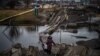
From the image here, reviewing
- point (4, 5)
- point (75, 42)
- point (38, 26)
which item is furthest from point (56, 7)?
point (4, 5)

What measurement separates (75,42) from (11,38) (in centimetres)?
98

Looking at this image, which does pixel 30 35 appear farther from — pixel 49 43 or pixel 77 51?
pixel 77 51

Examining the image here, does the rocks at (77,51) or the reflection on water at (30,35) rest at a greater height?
the reflection on water at (30,35)

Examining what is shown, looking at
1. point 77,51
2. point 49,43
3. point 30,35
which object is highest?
point 30,35

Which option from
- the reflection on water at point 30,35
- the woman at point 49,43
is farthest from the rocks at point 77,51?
the woman at point 49,43

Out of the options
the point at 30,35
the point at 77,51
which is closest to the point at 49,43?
the point at 30,35

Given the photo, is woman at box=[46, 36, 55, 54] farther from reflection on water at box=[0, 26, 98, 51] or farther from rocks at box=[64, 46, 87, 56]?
rocks at box=[64, 46, 87, 56]

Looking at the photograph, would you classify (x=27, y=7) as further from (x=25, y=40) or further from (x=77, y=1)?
(x=77, y=1)

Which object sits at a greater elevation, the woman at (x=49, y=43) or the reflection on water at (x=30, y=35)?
the reflection on water at (x=30, y=35)

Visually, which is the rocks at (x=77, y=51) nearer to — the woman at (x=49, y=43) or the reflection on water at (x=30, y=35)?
the reflection on water at (x=30, y=35)

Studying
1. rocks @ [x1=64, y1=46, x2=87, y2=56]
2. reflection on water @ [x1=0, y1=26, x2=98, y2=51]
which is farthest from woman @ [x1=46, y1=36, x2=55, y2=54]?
rocks @ [x1=64, y1=46, x2=87, y2=56]

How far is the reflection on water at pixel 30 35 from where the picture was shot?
3178 millimetres

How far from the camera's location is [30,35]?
126 inches

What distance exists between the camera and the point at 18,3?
10.8ft
